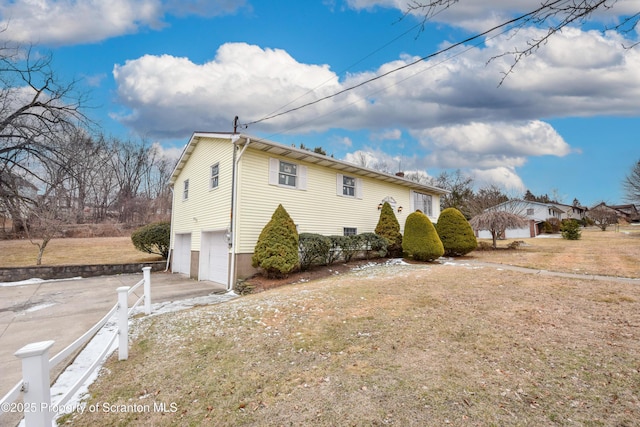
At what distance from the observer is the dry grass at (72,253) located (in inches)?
642

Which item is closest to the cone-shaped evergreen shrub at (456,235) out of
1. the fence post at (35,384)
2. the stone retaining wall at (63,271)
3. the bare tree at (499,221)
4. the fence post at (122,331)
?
the bare tree at (499,221)

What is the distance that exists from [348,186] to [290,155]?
3.72m

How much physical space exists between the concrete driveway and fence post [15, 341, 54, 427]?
237cm

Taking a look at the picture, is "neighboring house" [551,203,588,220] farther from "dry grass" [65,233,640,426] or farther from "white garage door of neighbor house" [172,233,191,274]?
"white garage door of neighbor house" [172,233,191,274]

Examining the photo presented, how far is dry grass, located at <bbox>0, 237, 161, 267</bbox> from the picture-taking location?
16.3 metres

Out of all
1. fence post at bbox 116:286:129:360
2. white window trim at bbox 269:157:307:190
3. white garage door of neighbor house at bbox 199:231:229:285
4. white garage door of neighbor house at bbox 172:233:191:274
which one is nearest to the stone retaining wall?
white garage door of neighbor house at bbox 172:233:191:274

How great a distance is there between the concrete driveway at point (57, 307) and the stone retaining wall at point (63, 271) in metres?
0.89

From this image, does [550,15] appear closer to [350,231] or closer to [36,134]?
[350,231]

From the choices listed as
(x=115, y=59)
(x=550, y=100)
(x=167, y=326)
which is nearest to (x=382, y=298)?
(x=167, y=326)

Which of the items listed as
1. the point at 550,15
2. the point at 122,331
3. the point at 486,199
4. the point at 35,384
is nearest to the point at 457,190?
the point at 486,199

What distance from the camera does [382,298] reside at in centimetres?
695

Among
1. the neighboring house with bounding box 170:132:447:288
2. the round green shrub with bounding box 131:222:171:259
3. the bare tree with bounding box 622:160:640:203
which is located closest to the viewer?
the neighboring house with bounding box 170:132:447:288

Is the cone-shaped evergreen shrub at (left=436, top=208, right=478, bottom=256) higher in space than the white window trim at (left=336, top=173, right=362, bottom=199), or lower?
lower

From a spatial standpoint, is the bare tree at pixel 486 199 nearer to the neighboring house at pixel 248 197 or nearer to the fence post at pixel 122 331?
the neighboring house at pixel 248 197
